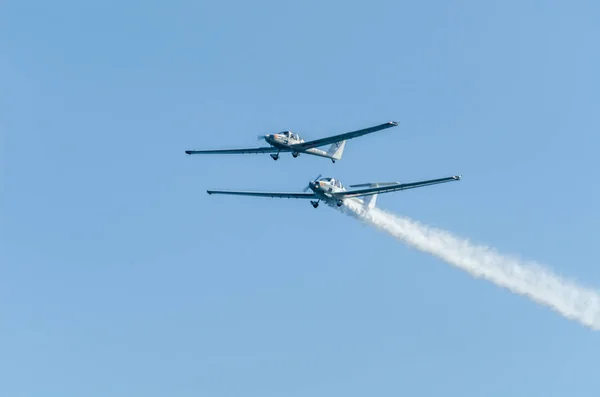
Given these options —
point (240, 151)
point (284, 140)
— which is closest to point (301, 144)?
point (284, 140)

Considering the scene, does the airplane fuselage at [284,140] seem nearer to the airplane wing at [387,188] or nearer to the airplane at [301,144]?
the airplane at [301,144]

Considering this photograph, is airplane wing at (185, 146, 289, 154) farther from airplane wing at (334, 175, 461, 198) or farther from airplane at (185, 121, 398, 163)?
airplane wing at (334, 175, 461, 198)

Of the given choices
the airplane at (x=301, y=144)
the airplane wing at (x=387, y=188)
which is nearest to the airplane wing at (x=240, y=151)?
the airplane at (x=301, y=144)

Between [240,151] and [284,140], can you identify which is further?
[240,151]

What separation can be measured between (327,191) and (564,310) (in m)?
26.6

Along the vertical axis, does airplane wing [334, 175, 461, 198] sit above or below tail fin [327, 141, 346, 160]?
below

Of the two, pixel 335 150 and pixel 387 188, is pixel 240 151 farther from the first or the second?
pixel 387 188

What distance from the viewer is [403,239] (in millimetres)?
136000

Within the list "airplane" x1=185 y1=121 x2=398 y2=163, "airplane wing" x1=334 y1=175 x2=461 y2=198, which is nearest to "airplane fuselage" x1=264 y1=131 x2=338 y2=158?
"airplane" x1=185 y1=121 x2=398 y2=163

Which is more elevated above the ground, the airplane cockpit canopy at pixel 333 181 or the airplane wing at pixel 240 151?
the airplane wing at pixel 240 151

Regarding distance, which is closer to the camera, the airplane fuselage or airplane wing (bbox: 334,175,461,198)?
airplane wing (bbox: 334,175,461,198)

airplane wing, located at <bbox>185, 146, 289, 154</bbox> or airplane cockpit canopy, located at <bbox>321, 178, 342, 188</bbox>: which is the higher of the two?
airplane wing, located at <bbox>185, 146, 289, 154</bbox>

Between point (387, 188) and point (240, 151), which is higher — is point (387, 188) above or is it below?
below

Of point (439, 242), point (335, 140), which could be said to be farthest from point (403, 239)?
point (335, 140)
